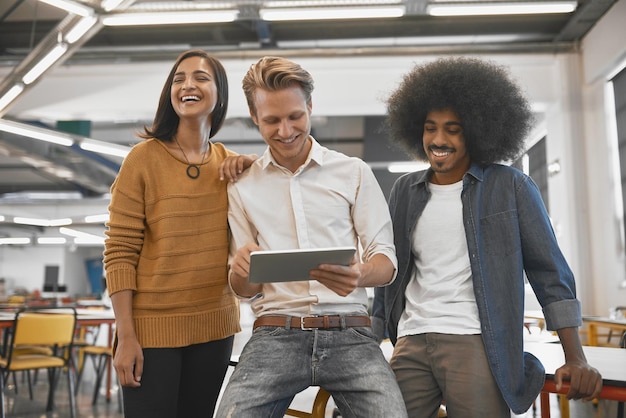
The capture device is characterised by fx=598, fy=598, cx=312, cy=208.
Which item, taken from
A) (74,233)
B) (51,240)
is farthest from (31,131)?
(51,240)

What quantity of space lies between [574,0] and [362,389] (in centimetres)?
579

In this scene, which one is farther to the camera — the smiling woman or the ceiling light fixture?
the ceiling light fixture

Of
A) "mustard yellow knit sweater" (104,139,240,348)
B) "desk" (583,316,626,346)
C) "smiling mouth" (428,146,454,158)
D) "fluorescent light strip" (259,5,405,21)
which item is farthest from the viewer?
"fluorescent light strip" (259,5,405,21)

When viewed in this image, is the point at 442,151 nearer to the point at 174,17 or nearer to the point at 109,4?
the point at 109,4

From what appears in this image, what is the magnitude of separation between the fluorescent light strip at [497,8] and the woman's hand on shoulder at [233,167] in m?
4.94

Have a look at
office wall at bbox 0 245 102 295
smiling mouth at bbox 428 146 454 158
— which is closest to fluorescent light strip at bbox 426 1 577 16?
smiling mouth at bbox 428 146 454 158

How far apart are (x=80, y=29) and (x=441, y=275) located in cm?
490

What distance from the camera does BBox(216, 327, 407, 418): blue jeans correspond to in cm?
143

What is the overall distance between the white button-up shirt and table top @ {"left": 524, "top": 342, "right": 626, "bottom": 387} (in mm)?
591

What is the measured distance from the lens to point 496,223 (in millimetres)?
1687

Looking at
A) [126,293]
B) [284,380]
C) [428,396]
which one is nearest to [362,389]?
[284,380]

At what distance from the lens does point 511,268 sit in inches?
64.9

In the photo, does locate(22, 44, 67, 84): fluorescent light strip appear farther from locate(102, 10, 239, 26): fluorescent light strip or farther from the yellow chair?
the yellow chair

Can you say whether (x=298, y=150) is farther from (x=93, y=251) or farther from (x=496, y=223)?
(x=93, y=251)
